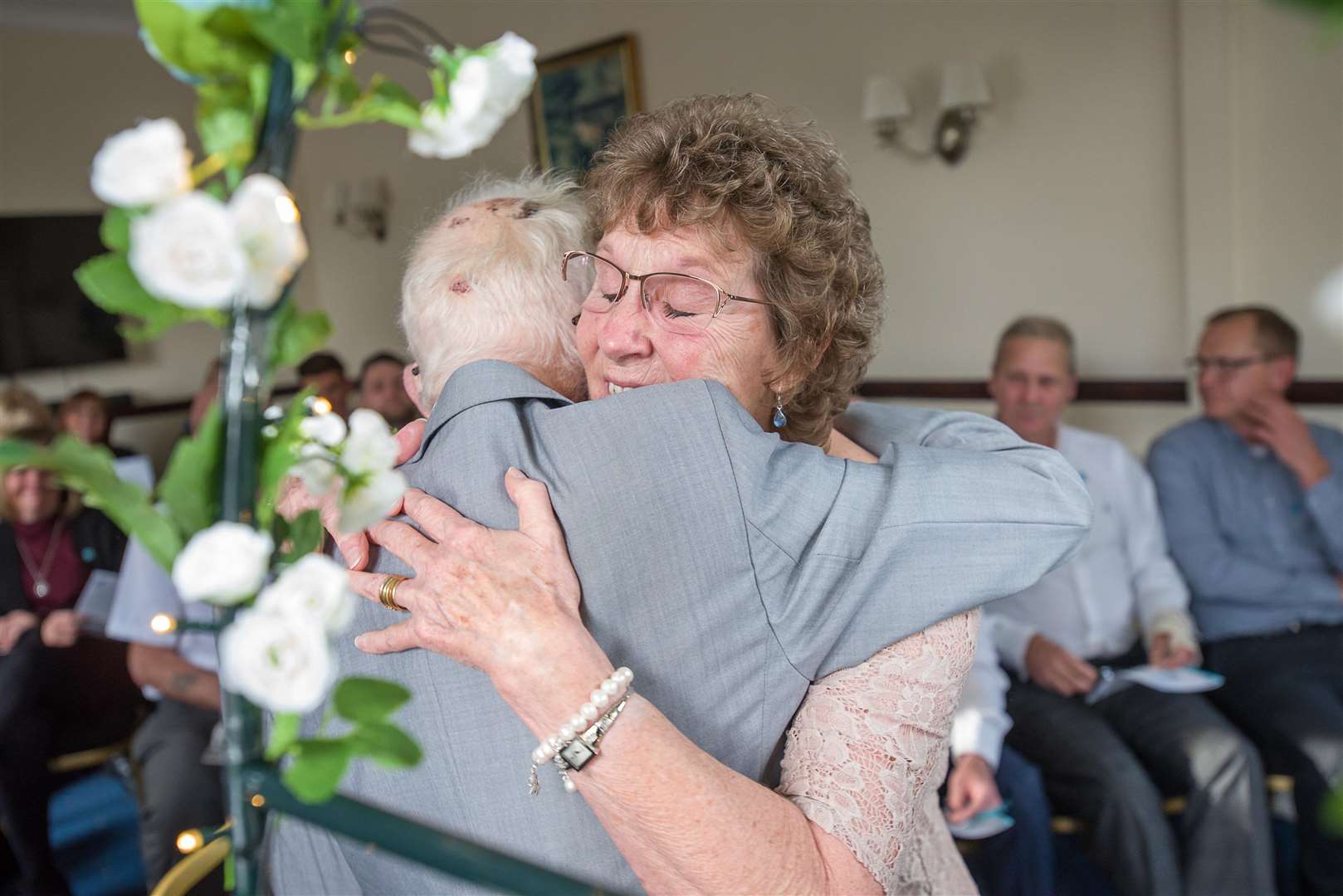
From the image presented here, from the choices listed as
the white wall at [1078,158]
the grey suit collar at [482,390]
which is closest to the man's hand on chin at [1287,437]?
the white wall at [1078,158]

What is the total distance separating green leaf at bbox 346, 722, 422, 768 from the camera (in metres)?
0.50

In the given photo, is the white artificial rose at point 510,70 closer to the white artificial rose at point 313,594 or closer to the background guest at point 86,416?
the white artificial rose at point 313,594

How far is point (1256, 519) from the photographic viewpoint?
3129 millimetres

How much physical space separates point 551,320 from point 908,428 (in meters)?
0.53

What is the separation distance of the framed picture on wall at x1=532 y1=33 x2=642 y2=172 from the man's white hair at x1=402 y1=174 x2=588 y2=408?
402cm

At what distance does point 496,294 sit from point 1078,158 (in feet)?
10.7

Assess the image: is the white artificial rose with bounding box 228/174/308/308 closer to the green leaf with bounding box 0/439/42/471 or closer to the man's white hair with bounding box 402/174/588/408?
the green leaf with bounding box 0/439/42/471

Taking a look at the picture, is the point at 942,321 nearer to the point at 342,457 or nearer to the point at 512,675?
the point at 512,675

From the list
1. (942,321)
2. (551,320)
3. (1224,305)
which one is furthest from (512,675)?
(942,321)

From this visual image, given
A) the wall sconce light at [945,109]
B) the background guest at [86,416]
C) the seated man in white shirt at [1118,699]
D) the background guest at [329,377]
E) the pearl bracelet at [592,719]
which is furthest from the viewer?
the background guest at [86,416]

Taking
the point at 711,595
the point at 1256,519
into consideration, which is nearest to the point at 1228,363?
the point at 1256,519

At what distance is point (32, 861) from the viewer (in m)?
3.07

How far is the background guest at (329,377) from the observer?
172 inches

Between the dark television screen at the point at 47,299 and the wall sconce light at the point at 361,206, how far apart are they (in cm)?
148
